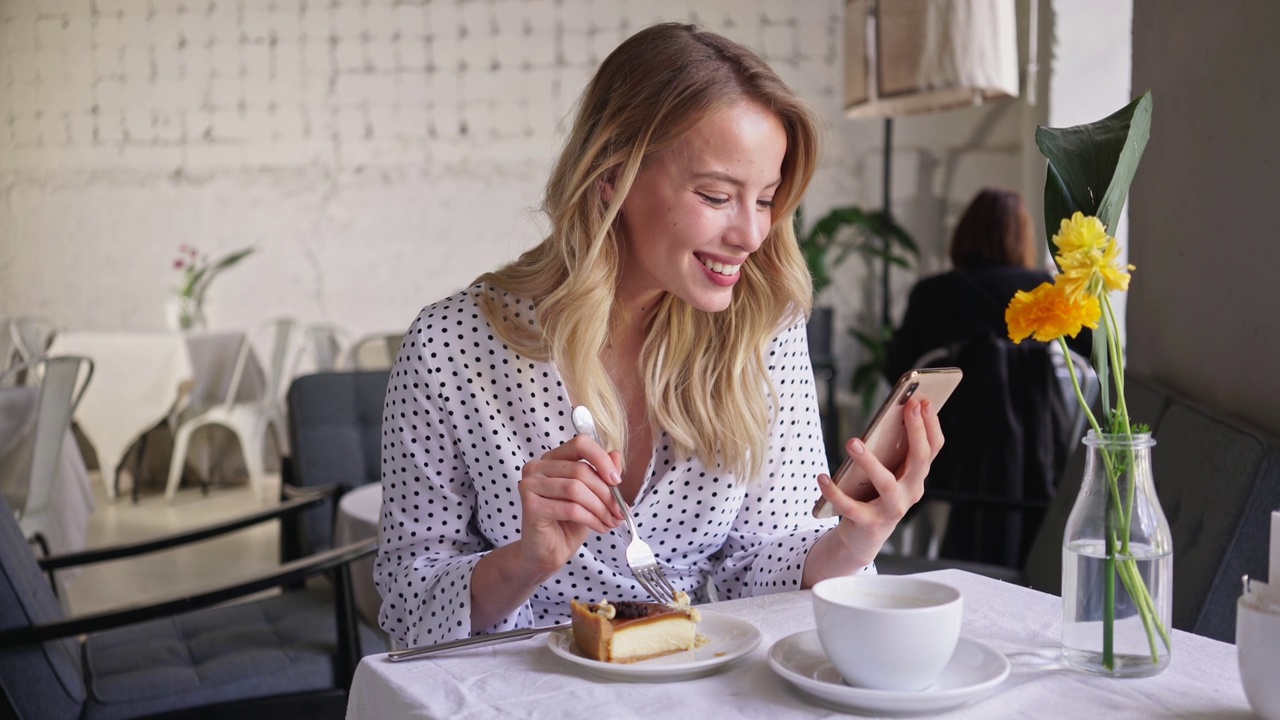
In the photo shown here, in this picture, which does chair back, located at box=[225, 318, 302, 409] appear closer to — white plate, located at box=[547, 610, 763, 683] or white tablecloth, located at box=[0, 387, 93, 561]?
white tablecloth, located at box=[0, 387, 93, 561]

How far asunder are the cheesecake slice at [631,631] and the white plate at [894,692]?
0.23 ft

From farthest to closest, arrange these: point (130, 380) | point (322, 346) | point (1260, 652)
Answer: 1. point (322, 346)
2. point (130, 380)
3. point (1260, 652)

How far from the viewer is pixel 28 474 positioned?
9.38ft

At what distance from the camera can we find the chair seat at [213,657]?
1.73 meters

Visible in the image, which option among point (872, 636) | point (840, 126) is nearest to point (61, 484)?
point (872, 636)

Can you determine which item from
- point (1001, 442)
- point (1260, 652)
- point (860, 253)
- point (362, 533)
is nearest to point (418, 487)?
point (1260, 652)

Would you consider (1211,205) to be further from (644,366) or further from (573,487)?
(573,487)

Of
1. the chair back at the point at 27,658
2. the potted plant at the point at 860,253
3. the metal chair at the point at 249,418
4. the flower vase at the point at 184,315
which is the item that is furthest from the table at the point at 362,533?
the flower vase at the point at 184,315

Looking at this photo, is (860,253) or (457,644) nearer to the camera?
(457,644)

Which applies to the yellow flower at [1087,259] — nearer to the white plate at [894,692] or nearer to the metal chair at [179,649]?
the white plate at [894,692]

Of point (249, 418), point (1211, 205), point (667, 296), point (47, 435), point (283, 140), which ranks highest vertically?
point (283, 140)

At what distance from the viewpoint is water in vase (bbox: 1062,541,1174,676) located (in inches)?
31.9

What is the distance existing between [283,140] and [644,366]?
5493 mm

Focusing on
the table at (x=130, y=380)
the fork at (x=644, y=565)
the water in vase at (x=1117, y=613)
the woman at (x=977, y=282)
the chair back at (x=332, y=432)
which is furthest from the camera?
the table at (x=130, y=380)
